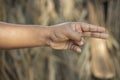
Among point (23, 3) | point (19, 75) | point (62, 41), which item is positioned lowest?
point (19, 75)

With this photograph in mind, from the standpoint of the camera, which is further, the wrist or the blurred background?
the blurred background

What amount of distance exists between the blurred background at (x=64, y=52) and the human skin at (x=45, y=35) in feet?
3.24

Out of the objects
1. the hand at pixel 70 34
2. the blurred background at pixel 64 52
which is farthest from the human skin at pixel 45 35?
the blurred background at pixel 64 52

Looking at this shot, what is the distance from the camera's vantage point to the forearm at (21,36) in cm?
137

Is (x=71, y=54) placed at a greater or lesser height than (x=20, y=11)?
lesser

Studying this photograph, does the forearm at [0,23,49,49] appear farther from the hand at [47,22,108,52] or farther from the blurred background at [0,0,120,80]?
the blurred background at [0,0,120,80]

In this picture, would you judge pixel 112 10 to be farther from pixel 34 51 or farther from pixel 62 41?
pixel 62 41

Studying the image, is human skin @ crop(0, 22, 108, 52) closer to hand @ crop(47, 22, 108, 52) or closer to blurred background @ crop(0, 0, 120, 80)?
hand @ crop(47, 22, 108, 52)

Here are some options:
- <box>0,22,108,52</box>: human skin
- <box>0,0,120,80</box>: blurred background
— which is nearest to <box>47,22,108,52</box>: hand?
<box>0,22,108,52</box>: human skin

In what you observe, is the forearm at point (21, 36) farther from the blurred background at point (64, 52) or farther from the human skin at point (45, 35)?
the blurred background at point (64, 52)

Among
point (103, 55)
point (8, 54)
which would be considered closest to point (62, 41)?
point (8, 54)

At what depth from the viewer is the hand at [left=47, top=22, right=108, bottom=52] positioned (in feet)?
4.75

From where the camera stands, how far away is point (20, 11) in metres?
2.56

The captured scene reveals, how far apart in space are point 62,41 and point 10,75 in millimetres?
1116
